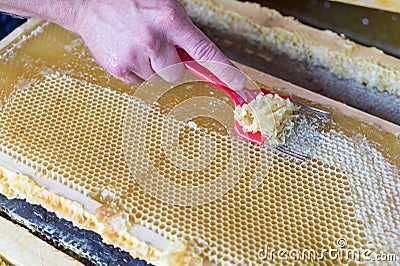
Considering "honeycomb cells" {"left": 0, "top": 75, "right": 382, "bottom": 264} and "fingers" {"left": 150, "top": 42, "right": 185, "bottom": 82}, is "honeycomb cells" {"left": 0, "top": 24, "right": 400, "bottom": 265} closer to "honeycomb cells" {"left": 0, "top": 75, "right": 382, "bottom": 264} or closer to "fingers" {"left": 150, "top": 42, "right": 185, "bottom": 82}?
"honeycomb cells" {"left": 0, "top": 75, "right": 382, "bottom": 264}

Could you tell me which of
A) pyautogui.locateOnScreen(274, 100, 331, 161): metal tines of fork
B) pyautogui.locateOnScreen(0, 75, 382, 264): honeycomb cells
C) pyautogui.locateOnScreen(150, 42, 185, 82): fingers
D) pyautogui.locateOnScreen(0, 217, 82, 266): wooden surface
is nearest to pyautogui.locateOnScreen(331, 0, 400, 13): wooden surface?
pyautogui.locateOnScreen(274, 100, 331, 161): metal tines of fork

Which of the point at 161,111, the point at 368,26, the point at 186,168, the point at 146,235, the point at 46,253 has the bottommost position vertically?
the point at 46,253

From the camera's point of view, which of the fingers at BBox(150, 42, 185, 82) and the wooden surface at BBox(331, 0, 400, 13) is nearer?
the fingers at BBox(150, 42, 185, 82)

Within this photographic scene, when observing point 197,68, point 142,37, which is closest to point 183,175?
point 197,68

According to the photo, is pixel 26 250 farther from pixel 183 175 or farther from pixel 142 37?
pixel 142 37

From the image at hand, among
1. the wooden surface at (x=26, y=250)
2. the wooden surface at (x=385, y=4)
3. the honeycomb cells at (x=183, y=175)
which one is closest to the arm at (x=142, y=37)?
the honeycomb cells at (x=183, y=175)

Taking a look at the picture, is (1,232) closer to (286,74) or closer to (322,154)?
(322,154)

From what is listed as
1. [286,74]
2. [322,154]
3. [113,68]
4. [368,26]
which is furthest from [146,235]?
[368,26]
